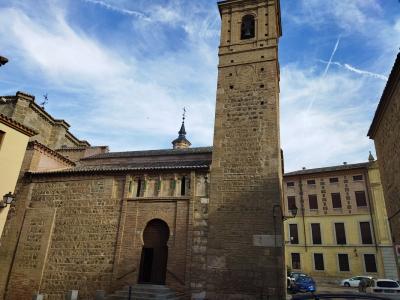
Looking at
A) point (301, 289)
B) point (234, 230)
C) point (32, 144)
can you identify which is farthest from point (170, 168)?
point (301, 289)

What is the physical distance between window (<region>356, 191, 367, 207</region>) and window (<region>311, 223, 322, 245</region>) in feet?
12.7

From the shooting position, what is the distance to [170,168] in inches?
502

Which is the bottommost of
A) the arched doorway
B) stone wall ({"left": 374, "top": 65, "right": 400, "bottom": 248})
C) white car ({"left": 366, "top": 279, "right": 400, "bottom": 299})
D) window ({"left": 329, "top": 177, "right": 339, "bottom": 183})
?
white car ({"left": 366, "top": 279, "right": 400, "bottom": 299})

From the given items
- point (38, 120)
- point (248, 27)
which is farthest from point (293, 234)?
point (38, 120)

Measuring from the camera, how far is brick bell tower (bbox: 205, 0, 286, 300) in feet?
34.5

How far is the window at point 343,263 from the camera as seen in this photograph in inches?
983

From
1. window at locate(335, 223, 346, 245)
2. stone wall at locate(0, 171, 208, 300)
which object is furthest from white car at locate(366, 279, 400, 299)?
stone wall at locate(0, 171, 208, 300)

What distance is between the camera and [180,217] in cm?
1181

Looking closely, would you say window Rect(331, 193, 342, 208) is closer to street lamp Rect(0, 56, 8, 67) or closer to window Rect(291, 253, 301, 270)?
window Rect(291, 253, 301, 270)

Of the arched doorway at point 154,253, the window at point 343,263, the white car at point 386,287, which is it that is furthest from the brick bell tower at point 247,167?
the window at point 343,263

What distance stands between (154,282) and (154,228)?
1.95m

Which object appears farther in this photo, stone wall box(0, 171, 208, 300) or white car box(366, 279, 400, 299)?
white car box(366, 279, 400, 299)

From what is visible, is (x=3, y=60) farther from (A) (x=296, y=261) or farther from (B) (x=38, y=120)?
(A) (x=296, y=261)

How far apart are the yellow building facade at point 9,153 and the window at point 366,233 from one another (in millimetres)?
24980
